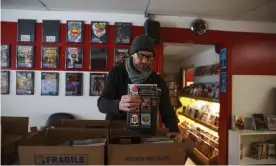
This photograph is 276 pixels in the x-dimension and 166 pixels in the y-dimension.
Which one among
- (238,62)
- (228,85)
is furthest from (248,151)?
(238,62)

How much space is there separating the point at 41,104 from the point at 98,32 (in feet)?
4.08

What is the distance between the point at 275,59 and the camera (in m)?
3.47

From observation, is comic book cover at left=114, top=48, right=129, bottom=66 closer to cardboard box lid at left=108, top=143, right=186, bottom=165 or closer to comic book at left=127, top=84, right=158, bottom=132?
comic book at left=127, top=84, right=158, bottom=132

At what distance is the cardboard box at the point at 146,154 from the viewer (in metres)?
0.82

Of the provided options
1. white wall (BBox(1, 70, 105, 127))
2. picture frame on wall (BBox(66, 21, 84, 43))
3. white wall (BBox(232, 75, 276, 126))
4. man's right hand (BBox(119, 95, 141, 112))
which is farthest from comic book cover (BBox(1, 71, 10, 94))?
white wall (BBox(232, 75, 276, 126))

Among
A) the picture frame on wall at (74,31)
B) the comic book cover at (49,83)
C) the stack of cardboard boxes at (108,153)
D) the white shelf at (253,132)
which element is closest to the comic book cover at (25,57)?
the comic book cover at (49,83)

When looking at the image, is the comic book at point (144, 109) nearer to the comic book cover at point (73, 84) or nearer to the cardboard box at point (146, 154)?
the cardboard box at point (146, 154)

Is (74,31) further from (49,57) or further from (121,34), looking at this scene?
(121,34)

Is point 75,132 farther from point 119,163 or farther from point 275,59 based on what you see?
point 275,59

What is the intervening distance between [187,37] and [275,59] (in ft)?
4.65

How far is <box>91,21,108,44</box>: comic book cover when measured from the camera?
10.3 feet

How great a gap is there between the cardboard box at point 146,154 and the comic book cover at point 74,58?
242cm

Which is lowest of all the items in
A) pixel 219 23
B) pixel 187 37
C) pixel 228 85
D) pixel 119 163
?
pixel 119 163

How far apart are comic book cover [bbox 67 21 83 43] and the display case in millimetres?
2193
